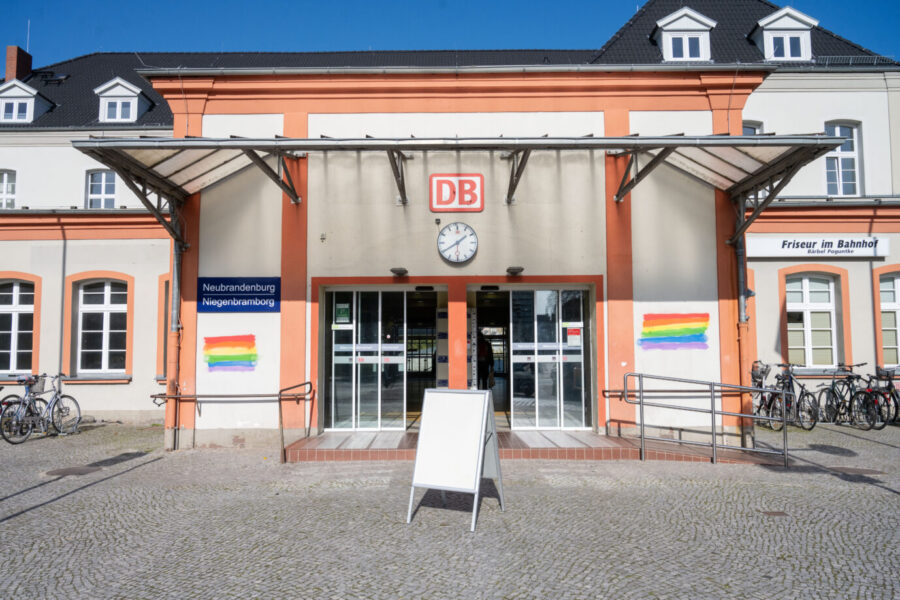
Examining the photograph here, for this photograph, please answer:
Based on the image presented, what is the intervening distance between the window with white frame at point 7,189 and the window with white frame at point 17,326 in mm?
3377

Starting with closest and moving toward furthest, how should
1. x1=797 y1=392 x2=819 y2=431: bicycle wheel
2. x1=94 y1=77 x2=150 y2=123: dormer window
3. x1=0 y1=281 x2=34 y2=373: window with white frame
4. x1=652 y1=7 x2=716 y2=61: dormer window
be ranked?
x1=797 y1=392 x2=819 y2=431: bicycle wheel → x1=0 y1=281 x2=34 y2=373: window with white frame → x1=652 y1=7 x2=716 y2=61: dormer window → x1=94 y1=77 x2=150 y2=123: dormer window

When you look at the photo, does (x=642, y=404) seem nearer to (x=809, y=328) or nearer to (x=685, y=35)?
(x=809, y=328)

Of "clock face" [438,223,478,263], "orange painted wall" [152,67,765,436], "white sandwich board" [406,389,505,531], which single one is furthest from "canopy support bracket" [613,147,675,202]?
"white sandwich board" [406,389,505,531]

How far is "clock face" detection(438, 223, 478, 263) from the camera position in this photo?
9.05 m

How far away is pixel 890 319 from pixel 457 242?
35.4ft

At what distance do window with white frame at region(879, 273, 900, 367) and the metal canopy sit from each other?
7006mm

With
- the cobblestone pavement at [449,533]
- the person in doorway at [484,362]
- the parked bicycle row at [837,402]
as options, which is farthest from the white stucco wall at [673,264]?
the person in doorway at [484,362]

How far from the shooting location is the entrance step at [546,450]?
7.86 meters

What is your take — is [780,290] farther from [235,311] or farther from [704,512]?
[235,311]

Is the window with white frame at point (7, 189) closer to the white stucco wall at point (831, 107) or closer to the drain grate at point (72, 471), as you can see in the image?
the drain grate at point (72, 471)

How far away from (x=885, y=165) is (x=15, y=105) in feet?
74.8

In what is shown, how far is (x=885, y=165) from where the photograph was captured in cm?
1414

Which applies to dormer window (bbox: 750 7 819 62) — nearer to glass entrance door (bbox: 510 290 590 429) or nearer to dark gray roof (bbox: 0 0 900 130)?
dark gray roof (bbox: 0 0 900 130)

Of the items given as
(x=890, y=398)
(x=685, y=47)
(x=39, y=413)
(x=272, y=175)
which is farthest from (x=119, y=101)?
(x=890, y=398)
